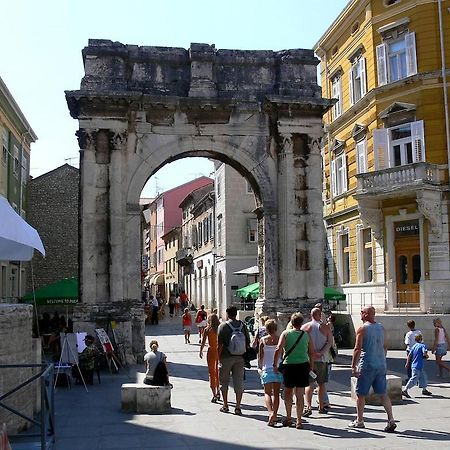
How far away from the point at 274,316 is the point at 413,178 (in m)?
8.65

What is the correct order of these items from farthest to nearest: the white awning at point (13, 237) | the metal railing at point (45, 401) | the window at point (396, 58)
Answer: the window at point (396, 58)
the white awning at point (13, 237)
the metal railing at point (45, 401)

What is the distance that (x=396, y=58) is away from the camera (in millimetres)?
25172

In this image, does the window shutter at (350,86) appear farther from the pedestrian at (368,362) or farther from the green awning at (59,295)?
the pedestrian at (368,362)

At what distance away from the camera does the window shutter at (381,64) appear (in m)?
25.4

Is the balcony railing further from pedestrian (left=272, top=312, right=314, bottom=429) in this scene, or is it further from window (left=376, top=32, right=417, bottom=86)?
pedestrian (left=272, top=312, right=314, bottom=429)

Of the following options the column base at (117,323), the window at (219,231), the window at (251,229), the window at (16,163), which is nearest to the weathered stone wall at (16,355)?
the column base at (117,323)

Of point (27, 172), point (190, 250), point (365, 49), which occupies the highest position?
point (365, 49)

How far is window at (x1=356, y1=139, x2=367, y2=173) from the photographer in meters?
27.0

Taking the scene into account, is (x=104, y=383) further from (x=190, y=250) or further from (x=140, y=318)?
(x=190, y=250)

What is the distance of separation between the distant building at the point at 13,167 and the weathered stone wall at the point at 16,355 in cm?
2270

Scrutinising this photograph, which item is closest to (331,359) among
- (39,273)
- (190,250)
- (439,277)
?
(439,277)

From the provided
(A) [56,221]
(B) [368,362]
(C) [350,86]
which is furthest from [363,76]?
(B) [368,362]

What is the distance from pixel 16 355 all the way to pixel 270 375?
3768 mm

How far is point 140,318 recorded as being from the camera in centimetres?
1755
